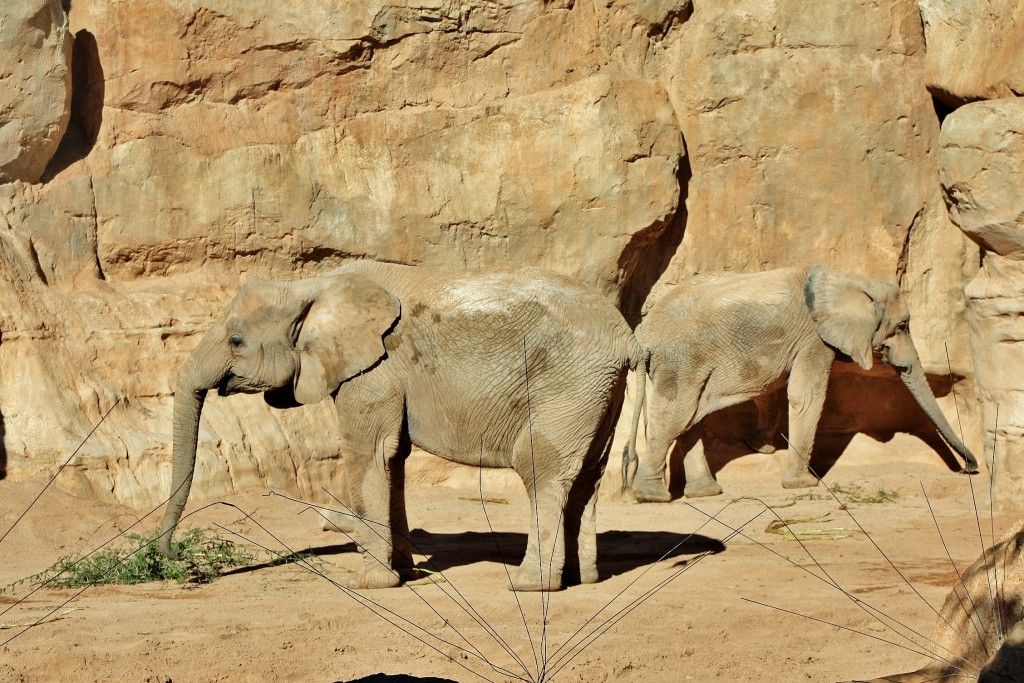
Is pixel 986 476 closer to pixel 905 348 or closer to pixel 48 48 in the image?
pixel 905 348

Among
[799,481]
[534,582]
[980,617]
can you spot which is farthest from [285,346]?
[799,481]

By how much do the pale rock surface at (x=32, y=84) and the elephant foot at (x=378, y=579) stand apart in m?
5.34

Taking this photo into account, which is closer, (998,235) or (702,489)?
(998,235)

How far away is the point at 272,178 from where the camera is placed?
12.2 meters

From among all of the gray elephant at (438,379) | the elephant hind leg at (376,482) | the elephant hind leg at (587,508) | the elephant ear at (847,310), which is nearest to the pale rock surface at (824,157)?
the elephant ear at (847,310)

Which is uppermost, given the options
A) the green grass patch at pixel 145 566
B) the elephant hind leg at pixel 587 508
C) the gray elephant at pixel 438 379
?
the gray elephant at pixel 438 379

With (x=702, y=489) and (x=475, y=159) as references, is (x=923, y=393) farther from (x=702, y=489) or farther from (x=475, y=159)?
(x=475, y=159)

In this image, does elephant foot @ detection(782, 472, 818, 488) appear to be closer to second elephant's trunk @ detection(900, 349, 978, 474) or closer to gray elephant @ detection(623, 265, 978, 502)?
gray elephant @ detection(623, 265, 978, 502)

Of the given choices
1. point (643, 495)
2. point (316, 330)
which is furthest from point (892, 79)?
point (316, 330)

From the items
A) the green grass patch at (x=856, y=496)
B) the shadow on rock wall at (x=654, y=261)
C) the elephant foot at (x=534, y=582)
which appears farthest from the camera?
the shadow on rock wall at (x=654, y=261)

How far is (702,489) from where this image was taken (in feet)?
39.2

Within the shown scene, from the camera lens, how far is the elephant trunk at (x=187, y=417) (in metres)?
8.45

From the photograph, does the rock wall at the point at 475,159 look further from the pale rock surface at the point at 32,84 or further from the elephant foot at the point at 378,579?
the elephant foot at the point at 378,579

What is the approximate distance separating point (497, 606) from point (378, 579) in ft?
2.99
